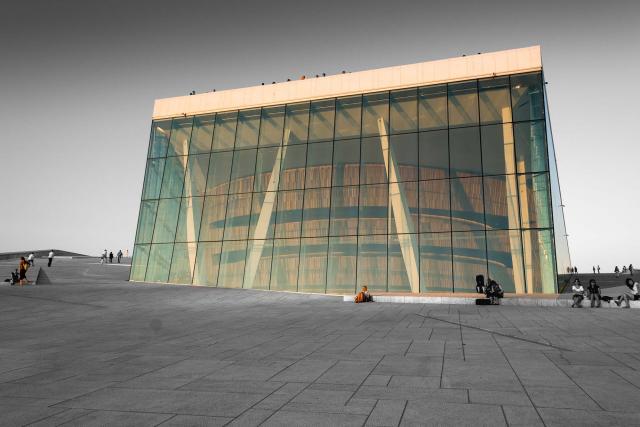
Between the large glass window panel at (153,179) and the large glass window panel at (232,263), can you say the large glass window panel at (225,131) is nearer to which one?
the large glass window panel at (153,179)

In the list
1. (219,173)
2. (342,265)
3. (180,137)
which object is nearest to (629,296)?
(342,265)

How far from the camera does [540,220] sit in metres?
24.1

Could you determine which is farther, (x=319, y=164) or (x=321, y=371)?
(x=319, y=164)

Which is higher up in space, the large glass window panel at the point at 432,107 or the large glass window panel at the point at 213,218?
the large glass window panel at the point at 432,107

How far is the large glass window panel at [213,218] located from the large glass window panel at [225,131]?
161 inches

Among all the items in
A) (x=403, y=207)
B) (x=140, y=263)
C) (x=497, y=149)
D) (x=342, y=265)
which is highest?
(x=497, y=149)

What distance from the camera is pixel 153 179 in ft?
111

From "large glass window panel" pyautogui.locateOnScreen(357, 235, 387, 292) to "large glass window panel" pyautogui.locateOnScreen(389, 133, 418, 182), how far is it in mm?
4180

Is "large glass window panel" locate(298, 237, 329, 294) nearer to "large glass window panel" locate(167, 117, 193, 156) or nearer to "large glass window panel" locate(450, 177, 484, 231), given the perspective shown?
"large glass window panel" locate(450, 177, 484, 231)

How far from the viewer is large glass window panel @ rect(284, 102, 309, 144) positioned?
30781 mm

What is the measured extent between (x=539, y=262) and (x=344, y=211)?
11704mm

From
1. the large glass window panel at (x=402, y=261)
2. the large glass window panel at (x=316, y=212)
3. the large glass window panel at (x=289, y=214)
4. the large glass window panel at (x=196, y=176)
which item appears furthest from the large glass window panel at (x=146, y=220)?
the large glass window panel at (x=402, y=261)

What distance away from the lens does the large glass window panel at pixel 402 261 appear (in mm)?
25953

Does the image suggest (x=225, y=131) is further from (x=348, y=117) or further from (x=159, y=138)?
(x=348, y=117)
